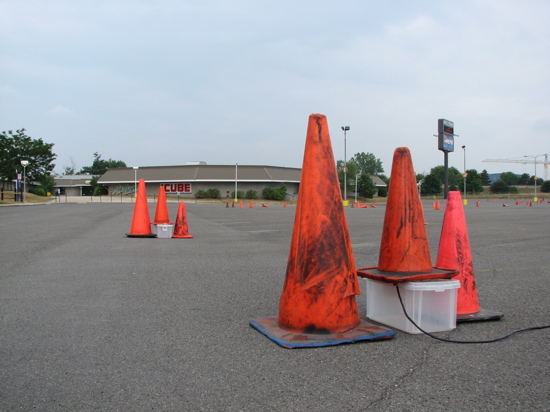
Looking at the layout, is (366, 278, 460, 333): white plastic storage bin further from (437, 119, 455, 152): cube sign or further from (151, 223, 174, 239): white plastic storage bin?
(437, 119, 455, 152): cube sign

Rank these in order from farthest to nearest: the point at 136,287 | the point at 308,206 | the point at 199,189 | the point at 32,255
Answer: the point at 199,189
the point at 32,255
the point at 136,287
the point at 308,206

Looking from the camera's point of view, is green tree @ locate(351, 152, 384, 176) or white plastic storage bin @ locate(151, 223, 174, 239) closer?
white plastic storage bin @ locate(151, 223, 174, 239)

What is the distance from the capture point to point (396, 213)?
441 centimetres

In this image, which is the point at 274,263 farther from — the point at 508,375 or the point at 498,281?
the point at 508,375

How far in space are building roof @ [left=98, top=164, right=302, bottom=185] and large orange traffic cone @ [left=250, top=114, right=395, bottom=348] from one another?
70.5 meters

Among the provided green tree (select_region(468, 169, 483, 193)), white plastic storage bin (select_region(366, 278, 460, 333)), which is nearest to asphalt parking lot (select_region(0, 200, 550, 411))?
white plastic storage bin (select_region(366, 278, 460, 333))

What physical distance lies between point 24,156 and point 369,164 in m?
110

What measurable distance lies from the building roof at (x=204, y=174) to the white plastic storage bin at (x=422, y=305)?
231 ft

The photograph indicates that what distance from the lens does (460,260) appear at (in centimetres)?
463

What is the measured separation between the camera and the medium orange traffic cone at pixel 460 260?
175 inches

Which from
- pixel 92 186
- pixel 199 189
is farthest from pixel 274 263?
pixel 92 186

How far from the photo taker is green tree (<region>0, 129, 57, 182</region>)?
72562mm

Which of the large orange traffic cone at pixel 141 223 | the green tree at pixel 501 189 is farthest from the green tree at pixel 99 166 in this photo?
the large orange traffic cone at pixel 141 223

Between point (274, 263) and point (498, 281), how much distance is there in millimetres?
3398
